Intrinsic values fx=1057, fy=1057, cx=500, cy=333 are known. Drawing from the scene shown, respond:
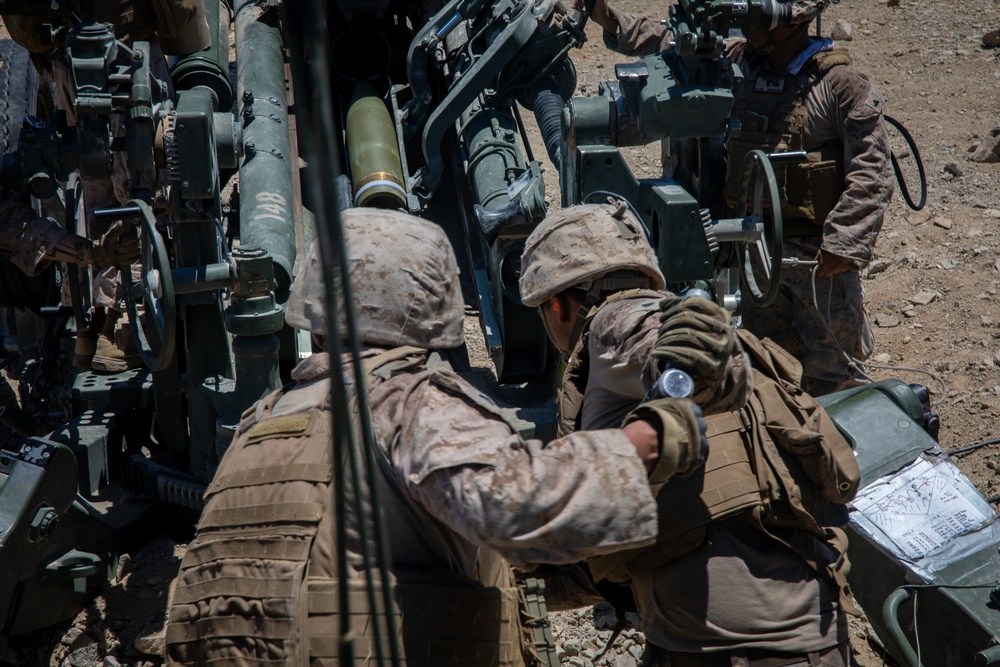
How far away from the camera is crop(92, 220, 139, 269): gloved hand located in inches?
173

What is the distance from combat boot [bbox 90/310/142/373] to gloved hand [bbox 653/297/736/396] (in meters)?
3.55

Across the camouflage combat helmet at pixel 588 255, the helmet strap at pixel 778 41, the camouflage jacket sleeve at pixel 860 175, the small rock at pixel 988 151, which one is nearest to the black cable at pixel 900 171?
the camouflage jacket sleeve at pixel 860 175

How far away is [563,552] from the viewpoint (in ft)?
6.25

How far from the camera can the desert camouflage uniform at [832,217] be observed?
485 centimetres

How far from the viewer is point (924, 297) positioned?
6469 millimetres

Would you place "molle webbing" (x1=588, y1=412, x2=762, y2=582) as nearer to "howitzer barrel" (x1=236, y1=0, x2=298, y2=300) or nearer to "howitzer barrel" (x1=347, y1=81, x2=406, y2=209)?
"howitzer barrel" (x1=236, y1=0, x2=298, y2=300)

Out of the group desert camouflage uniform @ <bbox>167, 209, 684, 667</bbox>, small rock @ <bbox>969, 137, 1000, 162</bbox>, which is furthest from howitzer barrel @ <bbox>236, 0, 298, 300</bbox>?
small rock @ <bbox>969, 137, 1000, 162</bbox>

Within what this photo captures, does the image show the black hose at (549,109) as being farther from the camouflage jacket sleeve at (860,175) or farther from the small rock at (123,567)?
the small rock at (123,567)

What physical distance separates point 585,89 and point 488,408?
8273mm

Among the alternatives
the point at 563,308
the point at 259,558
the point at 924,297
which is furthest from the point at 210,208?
the point at 924,297

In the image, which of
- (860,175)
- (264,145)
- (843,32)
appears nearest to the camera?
(860,175)

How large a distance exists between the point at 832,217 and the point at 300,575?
3.57 meters

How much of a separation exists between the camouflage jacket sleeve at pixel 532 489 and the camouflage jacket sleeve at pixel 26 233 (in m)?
2.95

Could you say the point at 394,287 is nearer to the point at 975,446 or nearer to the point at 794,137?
the point at 794,137
